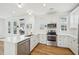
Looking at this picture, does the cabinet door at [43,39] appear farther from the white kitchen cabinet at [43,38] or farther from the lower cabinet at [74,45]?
the lower cabinet at [74,45]


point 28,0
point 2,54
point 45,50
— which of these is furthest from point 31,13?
point 2,54

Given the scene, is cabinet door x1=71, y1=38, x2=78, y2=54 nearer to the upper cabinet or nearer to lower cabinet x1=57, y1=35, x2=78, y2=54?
lower cabinet x1=57, y1=35, x2=78, y2=54

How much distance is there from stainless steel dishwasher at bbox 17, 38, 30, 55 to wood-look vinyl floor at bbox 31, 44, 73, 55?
10 cm

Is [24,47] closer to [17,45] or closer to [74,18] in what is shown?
[17,45]

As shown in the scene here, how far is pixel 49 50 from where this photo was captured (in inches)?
47.6

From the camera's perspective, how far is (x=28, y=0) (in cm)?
Answer: 115

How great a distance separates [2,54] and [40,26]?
0.67 metres

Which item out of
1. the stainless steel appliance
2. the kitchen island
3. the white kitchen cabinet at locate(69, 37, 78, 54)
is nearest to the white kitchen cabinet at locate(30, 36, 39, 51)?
the kitchen island

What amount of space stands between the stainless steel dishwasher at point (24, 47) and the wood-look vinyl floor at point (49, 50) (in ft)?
0.33

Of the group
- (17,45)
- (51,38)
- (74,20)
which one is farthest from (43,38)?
(74,20)

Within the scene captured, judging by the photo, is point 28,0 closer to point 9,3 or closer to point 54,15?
point 9,3

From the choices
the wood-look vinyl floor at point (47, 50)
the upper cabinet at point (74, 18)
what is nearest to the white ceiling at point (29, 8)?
the upper cabinet at point (74, 18)

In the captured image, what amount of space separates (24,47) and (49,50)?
0.38 m

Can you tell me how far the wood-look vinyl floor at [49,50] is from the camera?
117 cm
